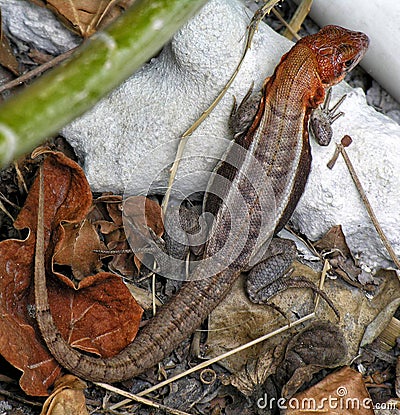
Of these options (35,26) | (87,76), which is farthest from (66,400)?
(35,26)

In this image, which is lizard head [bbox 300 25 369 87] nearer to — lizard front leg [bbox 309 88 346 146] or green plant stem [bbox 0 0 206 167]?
lizard front leg [bbox 309 88 346 146]

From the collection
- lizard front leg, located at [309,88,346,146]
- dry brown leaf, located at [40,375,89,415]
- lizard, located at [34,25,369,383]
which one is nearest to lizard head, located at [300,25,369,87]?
lizard, located at [34,25,369,383]

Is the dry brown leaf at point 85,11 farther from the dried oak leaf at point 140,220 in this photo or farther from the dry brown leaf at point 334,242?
→ the dry brown leaf at point 334,242

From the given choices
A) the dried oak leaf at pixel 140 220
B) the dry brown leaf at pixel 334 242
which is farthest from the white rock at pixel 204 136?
the dried oak leaf at pixel 140 220

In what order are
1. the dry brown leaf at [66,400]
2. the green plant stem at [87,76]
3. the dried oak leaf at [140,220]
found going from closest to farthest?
1. the green plant stem at [87,76]
2. the dry brown leaf at [66,400]
3. the dried oak leaf at [140,220]

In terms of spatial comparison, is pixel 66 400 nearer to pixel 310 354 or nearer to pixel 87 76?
pixel 310 354
